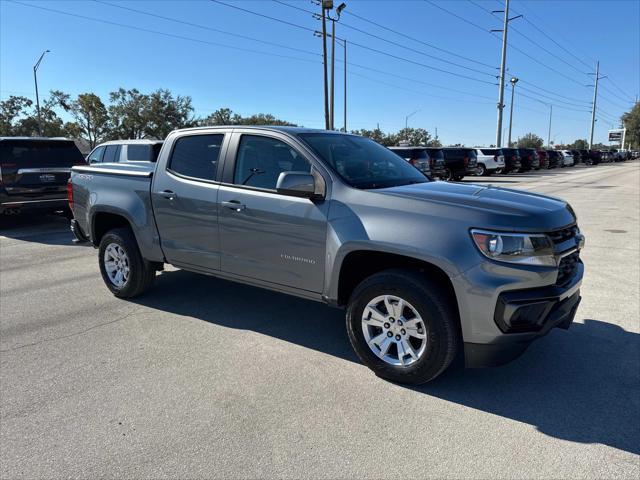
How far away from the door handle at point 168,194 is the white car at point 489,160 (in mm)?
27650

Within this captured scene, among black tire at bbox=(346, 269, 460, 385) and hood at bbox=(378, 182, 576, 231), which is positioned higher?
hood at bbox=(378, 182, 576, 231)

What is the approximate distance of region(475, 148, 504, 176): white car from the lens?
98.5 feet

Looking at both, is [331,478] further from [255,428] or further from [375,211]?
[375,211]

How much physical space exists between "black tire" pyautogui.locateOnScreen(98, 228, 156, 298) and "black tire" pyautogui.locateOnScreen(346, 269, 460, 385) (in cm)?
278

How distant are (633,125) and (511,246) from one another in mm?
121548

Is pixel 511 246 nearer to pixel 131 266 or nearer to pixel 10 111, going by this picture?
pixel 131 266

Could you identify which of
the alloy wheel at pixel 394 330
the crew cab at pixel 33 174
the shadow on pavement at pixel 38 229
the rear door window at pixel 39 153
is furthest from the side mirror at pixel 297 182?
the rear door window at pixel 39 153

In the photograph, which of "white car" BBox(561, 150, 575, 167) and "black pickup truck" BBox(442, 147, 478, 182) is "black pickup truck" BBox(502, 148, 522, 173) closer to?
"black pickup truck" BBox(442, 147, 478, 182)

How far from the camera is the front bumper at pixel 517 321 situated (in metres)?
3.06

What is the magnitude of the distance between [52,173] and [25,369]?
25.0 feet

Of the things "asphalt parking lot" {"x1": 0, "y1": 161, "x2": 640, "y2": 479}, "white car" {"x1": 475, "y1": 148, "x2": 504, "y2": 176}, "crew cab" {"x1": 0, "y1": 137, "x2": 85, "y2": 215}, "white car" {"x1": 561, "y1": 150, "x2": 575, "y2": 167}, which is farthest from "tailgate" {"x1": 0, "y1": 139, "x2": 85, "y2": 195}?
"white car" {"x1": 561, "y1": 150, "x2": 575, "y2": 167}

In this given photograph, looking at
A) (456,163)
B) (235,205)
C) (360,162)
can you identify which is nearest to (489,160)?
(456,163)

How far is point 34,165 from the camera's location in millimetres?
10125

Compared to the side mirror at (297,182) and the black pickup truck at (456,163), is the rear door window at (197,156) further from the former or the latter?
the black pickup truck at (456,163)
